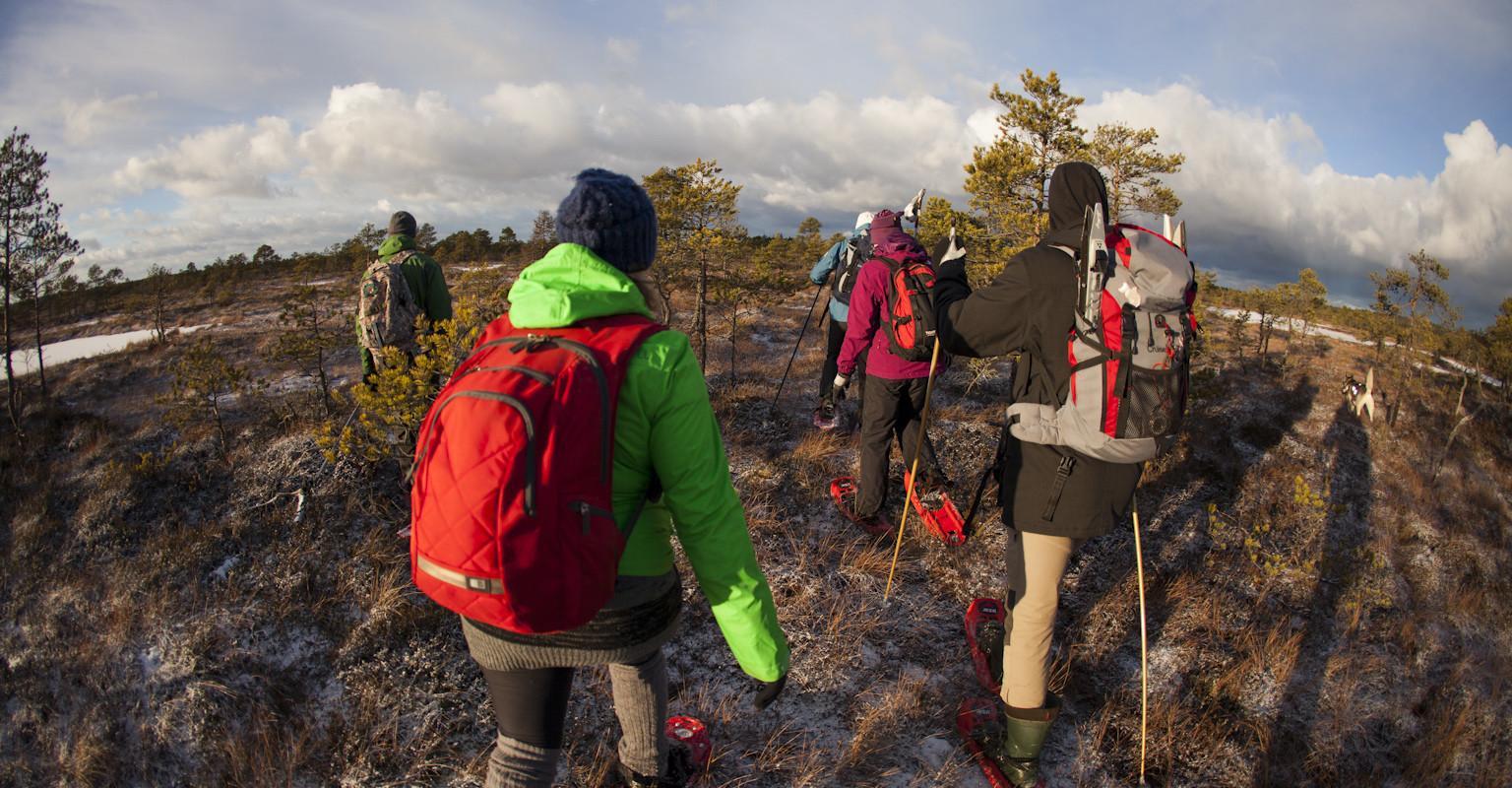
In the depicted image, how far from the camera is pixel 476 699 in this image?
3.11m

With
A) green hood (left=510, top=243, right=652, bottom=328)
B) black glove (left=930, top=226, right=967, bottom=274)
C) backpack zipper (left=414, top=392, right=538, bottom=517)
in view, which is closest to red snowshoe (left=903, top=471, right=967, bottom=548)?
black glove (left=930, top=226, right=967, bottom=274)

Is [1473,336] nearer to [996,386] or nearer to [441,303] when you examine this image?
[996,386]

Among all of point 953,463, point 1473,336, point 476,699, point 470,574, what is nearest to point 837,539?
point 953,463

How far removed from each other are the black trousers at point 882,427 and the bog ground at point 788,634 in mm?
380

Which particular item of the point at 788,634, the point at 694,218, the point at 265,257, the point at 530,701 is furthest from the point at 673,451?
the point at 265,257

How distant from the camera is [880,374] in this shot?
13.5 feet

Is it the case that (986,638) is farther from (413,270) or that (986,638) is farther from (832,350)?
(413,270)

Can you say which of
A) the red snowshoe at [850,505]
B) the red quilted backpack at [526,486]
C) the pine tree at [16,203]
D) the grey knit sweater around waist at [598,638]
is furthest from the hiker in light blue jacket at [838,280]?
the pine tree at [16,203]

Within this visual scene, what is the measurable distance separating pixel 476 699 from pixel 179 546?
2.93m

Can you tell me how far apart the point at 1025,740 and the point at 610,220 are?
265 centimetres

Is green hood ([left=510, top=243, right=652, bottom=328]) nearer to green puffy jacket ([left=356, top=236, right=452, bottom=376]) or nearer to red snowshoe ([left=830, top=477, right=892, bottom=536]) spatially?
red snowshoe ([left=830, top=477, right=892, bottom=536])

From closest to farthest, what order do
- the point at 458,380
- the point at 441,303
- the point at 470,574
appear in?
the point at 470,574, the point at 458,380, the point at 441,303

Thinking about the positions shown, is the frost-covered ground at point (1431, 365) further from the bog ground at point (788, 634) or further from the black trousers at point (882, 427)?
the black trousers at point (882, 427)

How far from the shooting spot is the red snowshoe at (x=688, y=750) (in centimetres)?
246
